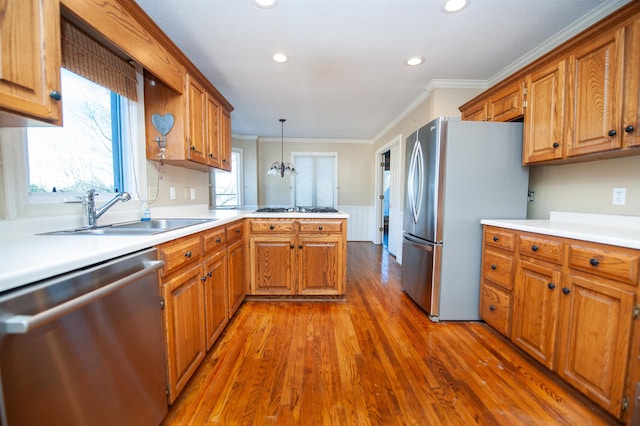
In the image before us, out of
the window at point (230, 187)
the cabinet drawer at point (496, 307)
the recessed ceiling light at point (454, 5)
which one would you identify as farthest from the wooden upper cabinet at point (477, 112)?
the window at point (230, 187)

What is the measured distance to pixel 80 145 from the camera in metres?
1.49

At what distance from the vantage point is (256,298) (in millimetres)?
2570

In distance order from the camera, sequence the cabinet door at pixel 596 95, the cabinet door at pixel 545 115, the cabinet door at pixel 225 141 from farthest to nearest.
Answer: the cabinet door at pixel 225 141
the cabinet door at pixel 545 115
the cabinet door at pixel 596 95

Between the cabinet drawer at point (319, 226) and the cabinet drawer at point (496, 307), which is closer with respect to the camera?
the cabinet drawer at point (496, 307)

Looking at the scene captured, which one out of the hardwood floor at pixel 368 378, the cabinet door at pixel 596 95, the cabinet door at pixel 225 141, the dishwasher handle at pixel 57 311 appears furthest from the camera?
the cabinet door at pixel 225 141

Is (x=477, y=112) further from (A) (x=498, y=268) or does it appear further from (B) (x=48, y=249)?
(B) (x=48, y=249)

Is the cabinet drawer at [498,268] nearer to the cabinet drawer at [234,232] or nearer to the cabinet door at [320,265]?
the cabinet door at [320,265]

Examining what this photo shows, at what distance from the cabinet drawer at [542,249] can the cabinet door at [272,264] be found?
1.84m

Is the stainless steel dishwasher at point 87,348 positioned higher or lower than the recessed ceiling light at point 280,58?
lower

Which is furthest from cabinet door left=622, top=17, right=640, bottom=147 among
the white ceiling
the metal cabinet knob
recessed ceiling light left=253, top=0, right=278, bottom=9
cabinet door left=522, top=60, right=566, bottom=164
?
the metal cabinet knob

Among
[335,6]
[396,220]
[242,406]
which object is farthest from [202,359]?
[396,220]

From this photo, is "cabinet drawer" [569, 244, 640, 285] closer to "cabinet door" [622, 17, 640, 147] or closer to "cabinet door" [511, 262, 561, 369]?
"cabinet door" [511, 262, 561, 369]

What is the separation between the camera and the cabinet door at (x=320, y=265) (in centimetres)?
246

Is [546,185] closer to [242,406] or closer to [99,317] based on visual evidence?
[242,406]
